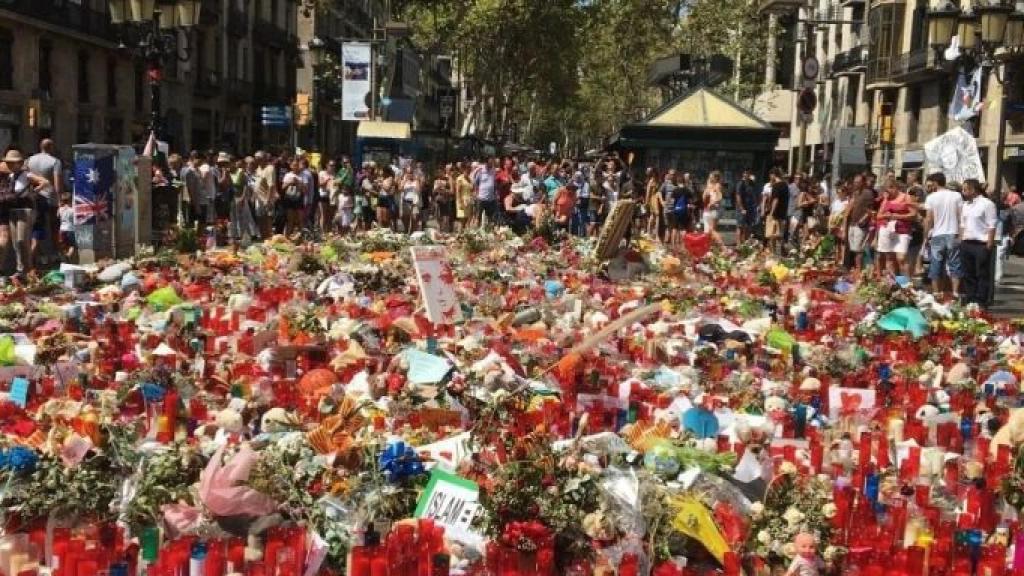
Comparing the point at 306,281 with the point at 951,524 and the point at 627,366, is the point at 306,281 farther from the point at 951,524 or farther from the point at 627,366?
the point at 951,524

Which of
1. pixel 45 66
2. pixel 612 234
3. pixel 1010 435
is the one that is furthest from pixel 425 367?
pixel 45 66

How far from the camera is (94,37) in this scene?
124ft

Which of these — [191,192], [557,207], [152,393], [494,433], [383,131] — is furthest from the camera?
[383,131]

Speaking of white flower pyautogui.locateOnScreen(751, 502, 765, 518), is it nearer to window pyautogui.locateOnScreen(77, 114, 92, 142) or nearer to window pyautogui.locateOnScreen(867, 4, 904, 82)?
window pyautogui.locateOnScreen(77, 114, 92, 142)

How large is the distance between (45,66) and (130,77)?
662cm

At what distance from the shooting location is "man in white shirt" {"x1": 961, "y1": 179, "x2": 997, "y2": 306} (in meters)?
13.8

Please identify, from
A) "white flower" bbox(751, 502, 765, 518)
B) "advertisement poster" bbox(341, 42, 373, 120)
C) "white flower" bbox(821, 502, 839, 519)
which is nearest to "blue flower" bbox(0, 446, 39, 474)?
"white flower" bbox(751, 502, 765, 518)

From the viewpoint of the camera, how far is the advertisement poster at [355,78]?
97.9 feet

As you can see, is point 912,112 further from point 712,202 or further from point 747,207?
point 712,202

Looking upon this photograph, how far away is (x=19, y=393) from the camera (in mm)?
6746

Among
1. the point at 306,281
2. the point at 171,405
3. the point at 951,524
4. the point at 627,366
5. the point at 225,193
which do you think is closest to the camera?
the point at 951,524

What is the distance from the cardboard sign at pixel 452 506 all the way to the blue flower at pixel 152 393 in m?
2.18

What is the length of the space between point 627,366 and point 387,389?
6.60 feet

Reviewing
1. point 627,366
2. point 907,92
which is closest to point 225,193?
point 627,366
